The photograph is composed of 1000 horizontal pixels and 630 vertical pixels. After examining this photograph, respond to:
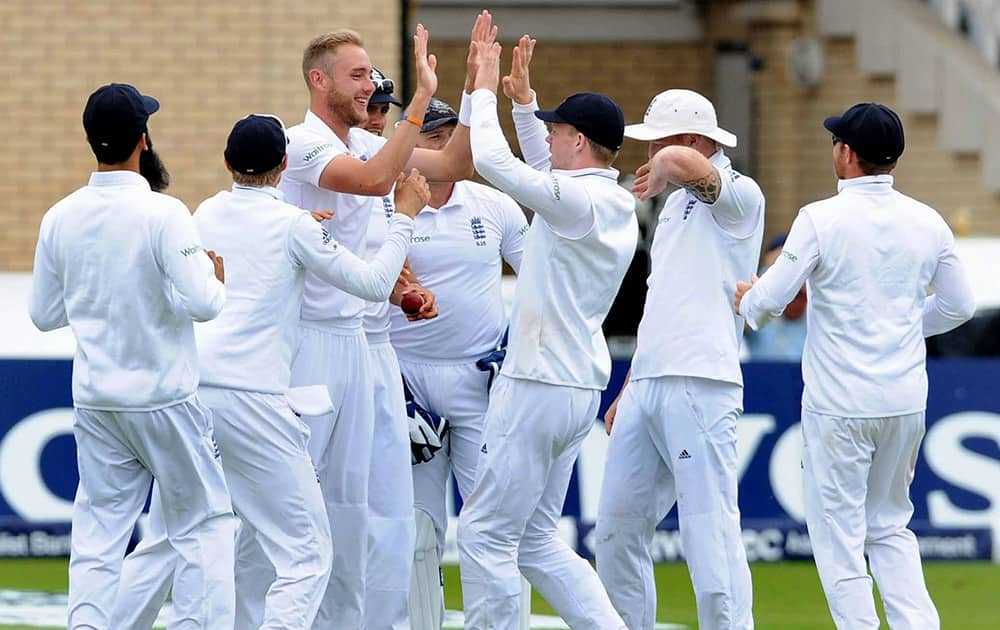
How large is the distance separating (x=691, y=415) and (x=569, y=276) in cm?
72

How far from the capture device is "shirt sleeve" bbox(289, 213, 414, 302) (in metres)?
6.83

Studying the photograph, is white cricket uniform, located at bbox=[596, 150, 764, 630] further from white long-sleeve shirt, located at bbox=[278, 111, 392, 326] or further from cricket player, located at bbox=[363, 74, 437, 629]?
white long-sleeve shirt, located at bbox=[278, 111, 392, 326]

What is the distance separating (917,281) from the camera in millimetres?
7219

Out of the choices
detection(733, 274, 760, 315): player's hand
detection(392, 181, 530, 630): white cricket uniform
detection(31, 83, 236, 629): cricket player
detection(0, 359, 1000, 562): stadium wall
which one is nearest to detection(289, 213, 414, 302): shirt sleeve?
detection(31, 83, 236, 629): cricket player

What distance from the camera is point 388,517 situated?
7.43 meters

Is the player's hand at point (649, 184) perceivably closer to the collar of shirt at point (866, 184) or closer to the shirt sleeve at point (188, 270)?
the collar of shirt at point (866, 184)

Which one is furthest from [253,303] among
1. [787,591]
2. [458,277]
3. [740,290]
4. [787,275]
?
[787,591]

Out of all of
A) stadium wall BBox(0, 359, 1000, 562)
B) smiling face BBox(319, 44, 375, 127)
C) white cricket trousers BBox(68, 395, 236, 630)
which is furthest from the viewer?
stadium wall BBox(0, 359, 1000, 562)

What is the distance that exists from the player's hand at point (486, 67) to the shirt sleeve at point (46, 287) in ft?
5.52

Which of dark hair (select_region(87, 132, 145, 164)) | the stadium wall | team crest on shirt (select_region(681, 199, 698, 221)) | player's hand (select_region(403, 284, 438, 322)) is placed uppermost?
dark hair (select_region(87, 132, 145, 164))

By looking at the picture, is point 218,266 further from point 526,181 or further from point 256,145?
point 526,181

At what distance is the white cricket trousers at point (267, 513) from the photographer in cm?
679

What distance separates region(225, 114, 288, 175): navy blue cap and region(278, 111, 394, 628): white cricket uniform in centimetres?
37

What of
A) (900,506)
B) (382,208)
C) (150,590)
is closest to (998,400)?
(900,506)
